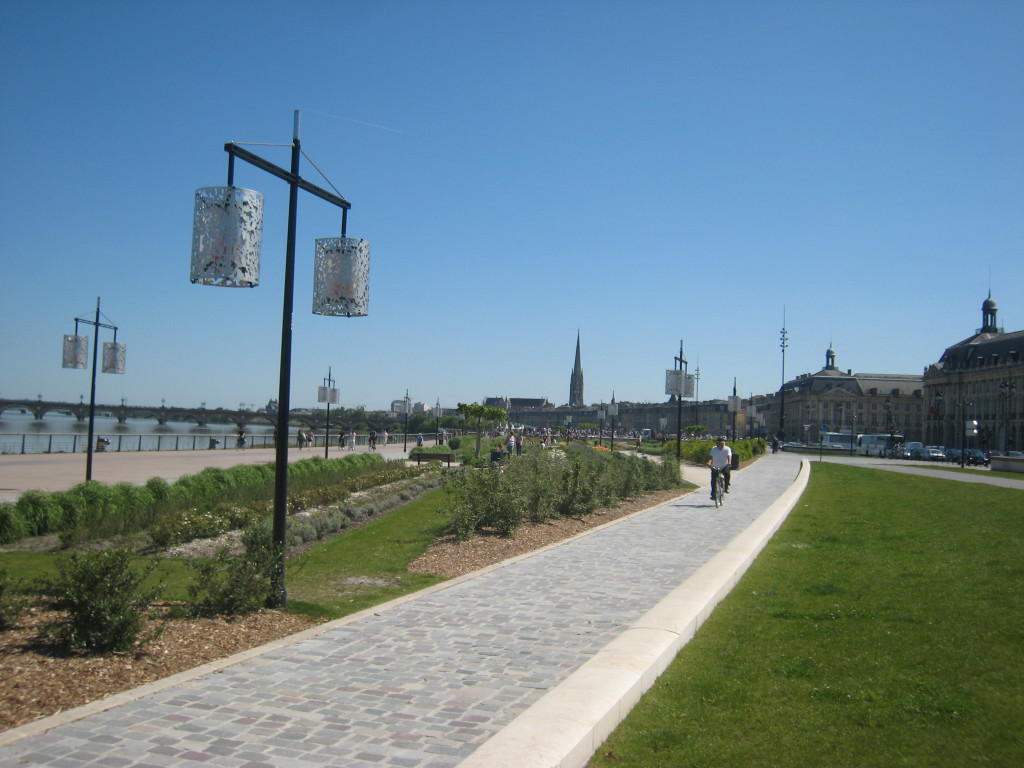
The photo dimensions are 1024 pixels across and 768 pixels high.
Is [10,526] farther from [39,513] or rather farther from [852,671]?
[852,671]

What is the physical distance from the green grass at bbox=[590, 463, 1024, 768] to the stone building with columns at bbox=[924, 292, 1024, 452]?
8461 centimetres

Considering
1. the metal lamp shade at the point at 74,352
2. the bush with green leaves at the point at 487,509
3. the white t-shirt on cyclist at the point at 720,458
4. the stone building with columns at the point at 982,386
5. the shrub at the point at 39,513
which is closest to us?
the bush with green leaves at the point at 487,509

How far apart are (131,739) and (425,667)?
6.80ft

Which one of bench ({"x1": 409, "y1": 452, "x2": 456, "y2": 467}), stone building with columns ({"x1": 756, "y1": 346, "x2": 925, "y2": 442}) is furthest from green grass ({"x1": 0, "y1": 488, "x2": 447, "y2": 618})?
stone building with columns ({"x1": 756, "y1": 346, "x2": 925, "y2": 442})

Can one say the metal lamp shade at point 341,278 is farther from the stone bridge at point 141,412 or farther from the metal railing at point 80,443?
the stone bridge at point 141,412

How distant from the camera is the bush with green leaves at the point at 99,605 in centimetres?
559

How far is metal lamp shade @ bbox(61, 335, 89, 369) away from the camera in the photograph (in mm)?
19172

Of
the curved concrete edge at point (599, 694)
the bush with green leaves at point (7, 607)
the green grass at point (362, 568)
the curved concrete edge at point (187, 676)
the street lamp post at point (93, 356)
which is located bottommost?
the green grass at point (362, 568)

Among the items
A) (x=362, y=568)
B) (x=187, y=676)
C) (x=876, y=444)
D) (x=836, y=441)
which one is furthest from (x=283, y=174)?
(x=836, y=441)

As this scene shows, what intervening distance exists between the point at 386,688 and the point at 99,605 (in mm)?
2188

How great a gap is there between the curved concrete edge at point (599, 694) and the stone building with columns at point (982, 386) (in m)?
87.5

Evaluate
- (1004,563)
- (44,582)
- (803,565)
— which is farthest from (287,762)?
(1004,563)

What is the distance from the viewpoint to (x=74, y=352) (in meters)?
19.3

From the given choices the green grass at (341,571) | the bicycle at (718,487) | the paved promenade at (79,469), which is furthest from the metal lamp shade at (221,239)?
the bicycle at (718,487)
